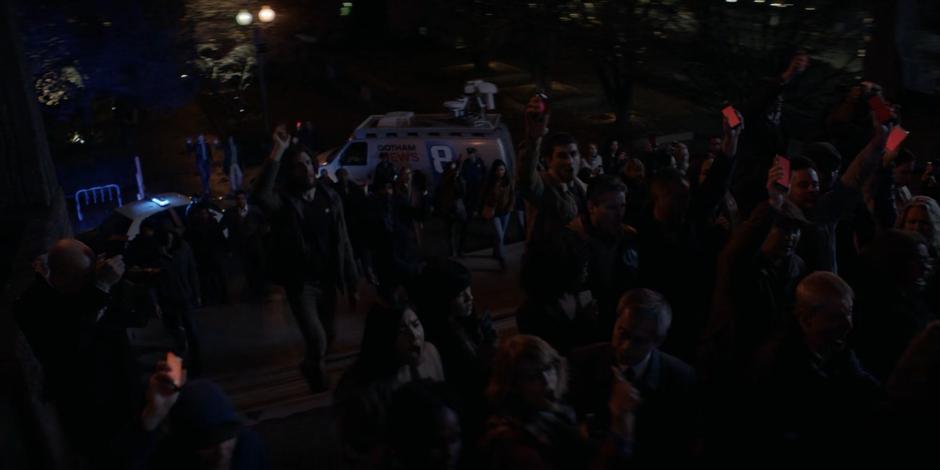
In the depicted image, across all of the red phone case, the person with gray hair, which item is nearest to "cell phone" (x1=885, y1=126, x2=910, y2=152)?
the person with gray hair

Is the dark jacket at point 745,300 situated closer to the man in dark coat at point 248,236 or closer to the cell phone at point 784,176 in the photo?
the cell phone at point 784,176

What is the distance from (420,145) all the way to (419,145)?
0.02 metres

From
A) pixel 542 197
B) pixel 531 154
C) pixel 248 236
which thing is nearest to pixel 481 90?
pixel 248 236

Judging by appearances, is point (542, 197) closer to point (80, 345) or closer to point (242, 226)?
point (80, 345)

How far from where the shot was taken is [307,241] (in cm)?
609

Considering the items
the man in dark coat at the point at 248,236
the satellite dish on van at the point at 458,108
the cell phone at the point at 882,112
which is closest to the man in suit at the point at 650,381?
the cell phone at the point at 882,112

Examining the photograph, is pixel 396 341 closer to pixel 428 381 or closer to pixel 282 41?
pixel 428 381

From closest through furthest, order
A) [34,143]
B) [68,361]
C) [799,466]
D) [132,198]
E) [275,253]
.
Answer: [799,466]
[68,361]
[275,253]
[34,143]
[132,198]

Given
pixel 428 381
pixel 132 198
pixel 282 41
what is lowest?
pixel 132 198

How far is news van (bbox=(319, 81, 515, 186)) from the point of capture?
15.1 meters

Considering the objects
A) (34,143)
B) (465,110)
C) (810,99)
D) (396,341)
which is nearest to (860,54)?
(810,99)

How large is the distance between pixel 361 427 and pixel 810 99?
54.3ft

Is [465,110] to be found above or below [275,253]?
below

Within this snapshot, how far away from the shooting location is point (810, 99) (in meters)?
18.1
